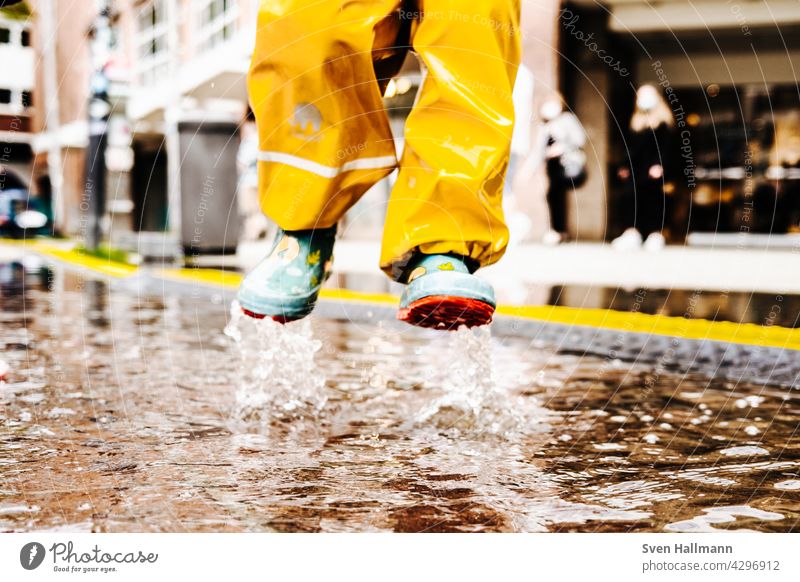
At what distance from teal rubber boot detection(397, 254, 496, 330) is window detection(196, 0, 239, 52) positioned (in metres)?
14.6

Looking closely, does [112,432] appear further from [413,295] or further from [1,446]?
[413,295]

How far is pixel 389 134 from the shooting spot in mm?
2424

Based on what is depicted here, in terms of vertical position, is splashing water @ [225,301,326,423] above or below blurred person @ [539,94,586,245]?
below

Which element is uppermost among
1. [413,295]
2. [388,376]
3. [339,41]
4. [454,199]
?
[339,41]

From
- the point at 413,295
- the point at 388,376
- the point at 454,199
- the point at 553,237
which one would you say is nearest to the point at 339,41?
the point at 454,199

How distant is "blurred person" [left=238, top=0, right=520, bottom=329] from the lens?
222 cm

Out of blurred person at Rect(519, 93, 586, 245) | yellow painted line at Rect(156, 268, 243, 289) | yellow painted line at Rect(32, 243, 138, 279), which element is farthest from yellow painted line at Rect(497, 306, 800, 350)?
blurred person at Rect(519, 93, 586, 245)

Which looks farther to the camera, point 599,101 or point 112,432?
point 599,101

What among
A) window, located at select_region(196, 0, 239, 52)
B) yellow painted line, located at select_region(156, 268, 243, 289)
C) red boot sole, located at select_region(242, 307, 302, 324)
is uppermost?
window, located at select_region(196, 0, 239, 52)

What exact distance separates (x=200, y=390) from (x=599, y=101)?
415 inches

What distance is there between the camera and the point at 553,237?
471 inches
